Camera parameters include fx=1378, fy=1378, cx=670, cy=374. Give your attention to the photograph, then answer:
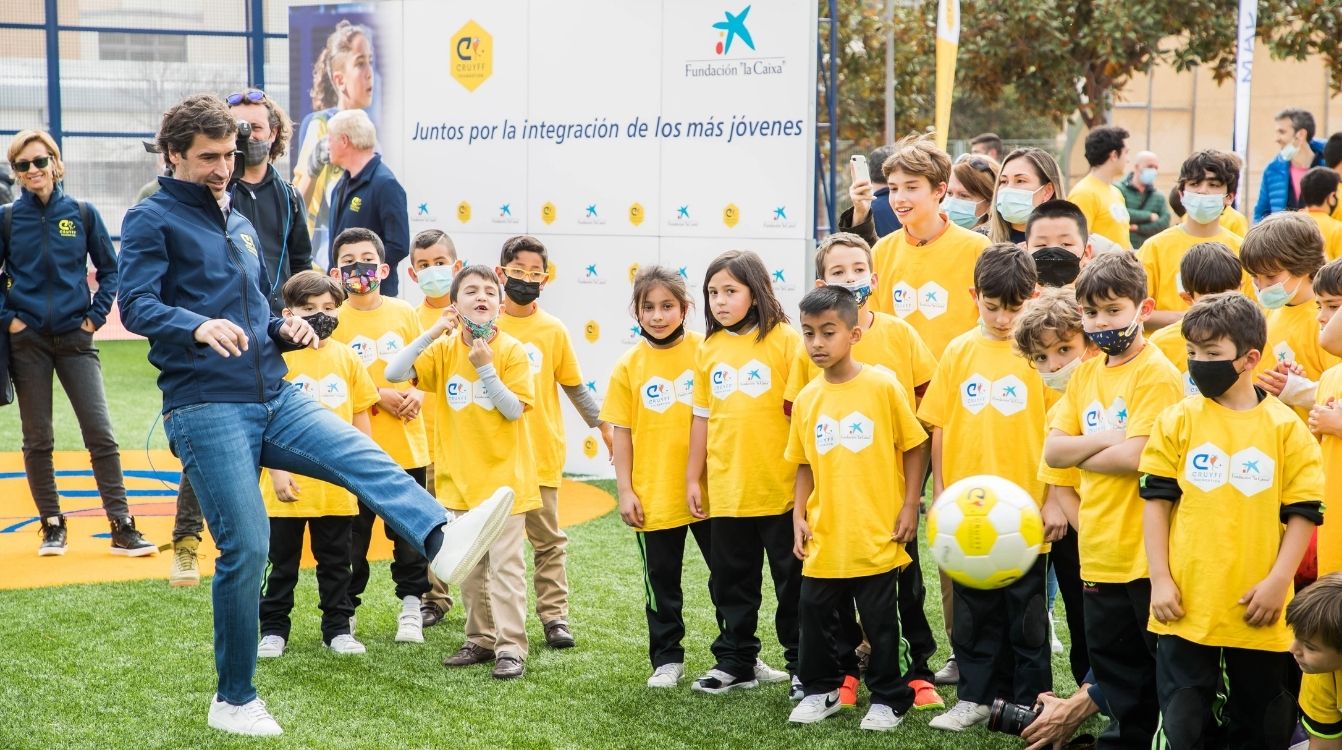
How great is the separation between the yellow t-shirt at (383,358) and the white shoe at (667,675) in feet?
4.97

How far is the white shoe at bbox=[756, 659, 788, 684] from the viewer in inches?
194

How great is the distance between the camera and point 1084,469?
3.85 m

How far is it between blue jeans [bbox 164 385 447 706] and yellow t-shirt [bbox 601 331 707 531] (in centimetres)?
107

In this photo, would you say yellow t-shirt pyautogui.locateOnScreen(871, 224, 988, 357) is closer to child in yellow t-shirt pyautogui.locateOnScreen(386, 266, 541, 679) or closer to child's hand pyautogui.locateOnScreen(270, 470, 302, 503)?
child in yellow t-shirt pyautogui.locateOnScreen(386, 266, 541, 679)

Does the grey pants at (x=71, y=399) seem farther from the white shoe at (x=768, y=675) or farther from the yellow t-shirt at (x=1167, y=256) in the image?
the yellow t-shirt at (x=1167, y=256)

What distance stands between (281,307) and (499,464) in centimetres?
132

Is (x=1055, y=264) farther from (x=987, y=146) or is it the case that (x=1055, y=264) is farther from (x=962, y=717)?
(x=987, y=146)

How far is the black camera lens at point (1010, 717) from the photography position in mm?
4211

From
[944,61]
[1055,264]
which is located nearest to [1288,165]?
[944,61]

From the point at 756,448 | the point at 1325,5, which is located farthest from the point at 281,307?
the point at 1325,5

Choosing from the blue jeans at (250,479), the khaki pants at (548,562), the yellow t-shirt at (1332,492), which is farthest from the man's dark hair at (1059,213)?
the blue jeans at (250,479)

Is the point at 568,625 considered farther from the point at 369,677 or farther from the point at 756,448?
the point at 756,448

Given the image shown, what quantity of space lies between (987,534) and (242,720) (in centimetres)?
230

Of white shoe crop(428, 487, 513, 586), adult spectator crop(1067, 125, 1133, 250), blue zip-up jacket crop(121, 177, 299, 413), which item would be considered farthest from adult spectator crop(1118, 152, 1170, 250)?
blue zip-up jacket crop(121, 177, 299, 413)
